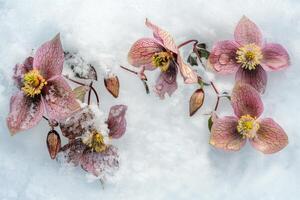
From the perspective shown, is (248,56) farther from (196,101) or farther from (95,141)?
(95,141)

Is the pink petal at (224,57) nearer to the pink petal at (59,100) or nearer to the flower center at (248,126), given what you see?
the flower center at (248,126)

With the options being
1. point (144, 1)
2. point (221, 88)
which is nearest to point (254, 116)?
point (221, 88)

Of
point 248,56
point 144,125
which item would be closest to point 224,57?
point 248,56

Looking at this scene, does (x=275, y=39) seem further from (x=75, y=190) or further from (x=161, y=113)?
(x=75, y=190)

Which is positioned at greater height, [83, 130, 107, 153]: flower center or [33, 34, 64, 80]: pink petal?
[33, 34, 64, 80]: pink petal

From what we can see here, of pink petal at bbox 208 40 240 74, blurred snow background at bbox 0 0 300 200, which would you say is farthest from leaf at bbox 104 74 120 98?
pink petal at bbox 208 40 240 74

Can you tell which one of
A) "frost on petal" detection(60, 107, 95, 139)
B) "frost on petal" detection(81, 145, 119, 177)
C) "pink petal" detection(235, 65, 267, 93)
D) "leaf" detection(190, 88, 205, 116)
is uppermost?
"pink petal" detection(235, 65, 267, 93)

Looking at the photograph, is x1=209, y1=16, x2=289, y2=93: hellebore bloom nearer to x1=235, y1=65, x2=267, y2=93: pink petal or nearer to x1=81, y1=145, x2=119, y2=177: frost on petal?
x1=235, y1=65, x2=267, y2=93: pink petal
